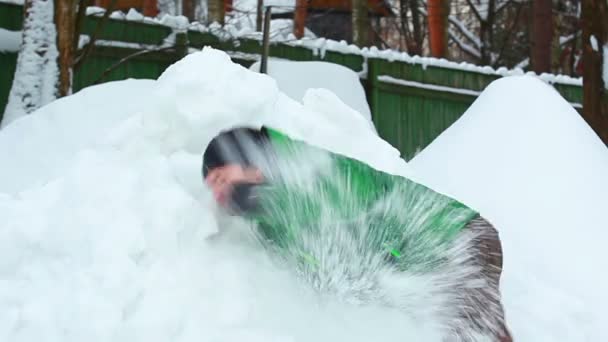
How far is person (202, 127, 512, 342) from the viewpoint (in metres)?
2.20

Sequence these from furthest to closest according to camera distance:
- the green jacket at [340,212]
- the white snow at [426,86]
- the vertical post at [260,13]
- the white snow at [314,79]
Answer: the white snow at [426,86]
the vertical post at [260,13]
the white snow at [314,79]
the green jacket at [340,212]

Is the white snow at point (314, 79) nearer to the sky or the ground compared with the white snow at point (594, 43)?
nearer to the ground

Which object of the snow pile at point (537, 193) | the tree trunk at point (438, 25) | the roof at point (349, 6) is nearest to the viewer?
the snow pile at point (537, 193)

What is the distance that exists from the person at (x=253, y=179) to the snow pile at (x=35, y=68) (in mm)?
3408

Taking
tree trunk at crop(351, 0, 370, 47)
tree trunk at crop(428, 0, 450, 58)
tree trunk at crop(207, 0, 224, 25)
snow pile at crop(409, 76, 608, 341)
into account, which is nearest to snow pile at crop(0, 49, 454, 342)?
snow pile at crop(409, 76, 608, 341)

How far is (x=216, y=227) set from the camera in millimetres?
2279

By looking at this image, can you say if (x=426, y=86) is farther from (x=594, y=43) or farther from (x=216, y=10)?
(x=594, y=43)

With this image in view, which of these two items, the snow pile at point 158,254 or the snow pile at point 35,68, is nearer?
the snow pile at point 158,254

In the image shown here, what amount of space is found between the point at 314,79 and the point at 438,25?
551cm

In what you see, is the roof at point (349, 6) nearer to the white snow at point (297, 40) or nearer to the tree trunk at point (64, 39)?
the white snow at point (297, 40)

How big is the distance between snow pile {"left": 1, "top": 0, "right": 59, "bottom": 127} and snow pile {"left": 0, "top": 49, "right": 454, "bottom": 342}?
2881 millimetres

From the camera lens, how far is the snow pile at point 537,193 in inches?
115

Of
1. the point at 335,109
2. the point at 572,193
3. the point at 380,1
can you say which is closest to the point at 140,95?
the point at 335,109

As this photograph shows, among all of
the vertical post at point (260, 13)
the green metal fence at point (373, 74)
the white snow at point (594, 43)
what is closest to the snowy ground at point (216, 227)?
the white snow at point (594, 43)
